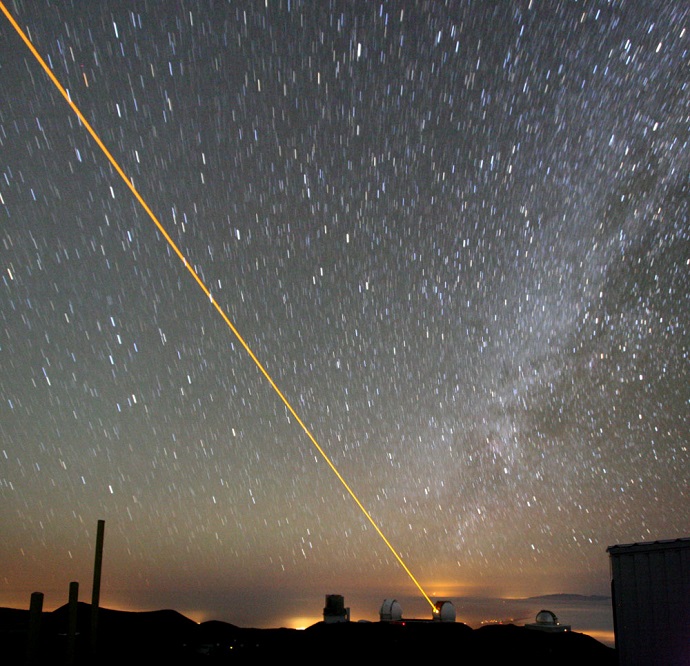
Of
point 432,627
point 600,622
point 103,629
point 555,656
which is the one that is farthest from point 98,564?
point 600,622

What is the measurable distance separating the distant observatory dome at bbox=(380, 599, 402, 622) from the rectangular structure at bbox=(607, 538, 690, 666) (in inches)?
689

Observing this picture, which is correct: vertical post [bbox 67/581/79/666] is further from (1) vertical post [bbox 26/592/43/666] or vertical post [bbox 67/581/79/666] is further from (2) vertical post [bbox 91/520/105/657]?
(2) vertical post [bbox 91/520/105/657]

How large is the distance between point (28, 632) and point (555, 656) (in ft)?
50.5

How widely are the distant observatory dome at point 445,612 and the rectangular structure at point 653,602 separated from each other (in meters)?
16.6

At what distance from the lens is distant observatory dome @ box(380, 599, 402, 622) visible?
30062 mm

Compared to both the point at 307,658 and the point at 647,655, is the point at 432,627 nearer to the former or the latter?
the point at 307,658

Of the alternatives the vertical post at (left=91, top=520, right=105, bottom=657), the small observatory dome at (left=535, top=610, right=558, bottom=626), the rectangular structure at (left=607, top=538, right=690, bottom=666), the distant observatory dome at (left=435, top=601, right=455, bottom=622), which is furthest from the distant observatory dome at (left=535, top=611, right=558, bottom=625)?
the vertical post at (left=91, top=520, right=105, bottom=657)

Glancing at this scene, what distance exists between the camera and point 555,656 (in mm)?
20234

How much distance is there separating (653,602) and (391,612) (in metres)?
18.9

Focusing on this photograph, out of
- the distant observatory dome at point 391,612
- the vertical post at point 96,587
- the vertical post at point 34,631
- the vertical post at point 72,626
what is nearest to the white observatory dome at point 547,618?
the distant observatory dome at point 391,612

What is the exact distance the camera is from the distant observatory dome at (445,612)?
97.1 ft

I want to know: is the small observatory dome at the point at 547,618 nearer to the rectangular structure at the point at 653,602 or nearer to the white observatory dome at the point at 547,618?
the white observatory dome at the point at 547,618

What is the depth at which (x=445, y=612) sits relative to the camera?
2984cm

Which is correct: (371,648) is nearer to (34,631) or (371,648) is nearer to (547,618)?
(547,618)
